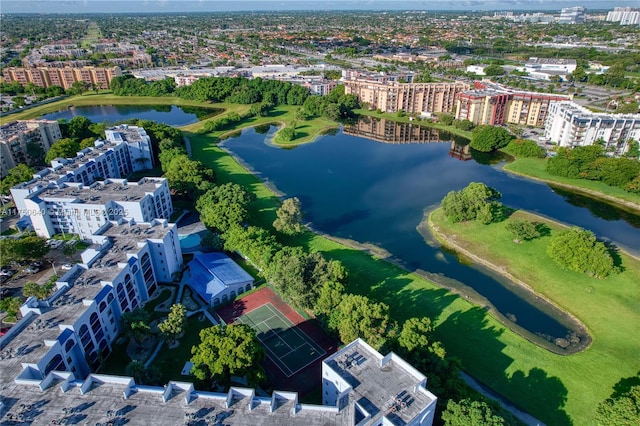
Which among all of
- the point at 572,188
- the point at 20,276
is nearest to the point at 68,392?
the point at 20,276

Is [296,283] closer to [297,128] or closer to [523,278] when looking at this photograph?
[523,278]

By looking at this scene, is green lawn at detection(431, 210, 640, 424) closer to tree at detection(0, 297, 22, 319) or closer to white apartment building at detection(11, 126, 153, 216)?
tree at detection(0, 297, 22, 319)

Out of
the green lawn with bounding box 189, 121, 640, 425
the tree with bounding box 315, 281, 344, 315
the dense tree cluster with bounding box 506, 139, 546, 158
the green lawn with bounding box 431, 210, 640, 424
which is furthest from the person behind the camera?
the dense tree cluster with bounding box 506, 139, 546, 158

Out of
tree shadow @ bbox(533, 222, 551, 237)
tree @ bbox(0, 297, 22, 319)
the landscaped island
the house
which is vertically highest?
tree @ bbox(0, 297, 22, 319)

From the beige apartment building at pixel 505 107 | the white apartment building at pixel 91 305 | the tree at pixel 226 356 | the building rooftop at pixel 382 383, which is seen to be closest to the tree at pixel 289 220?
the white apartment building at pixel 91 305

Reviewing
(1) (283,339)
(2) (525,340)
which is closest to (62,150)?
(1) (283,339)

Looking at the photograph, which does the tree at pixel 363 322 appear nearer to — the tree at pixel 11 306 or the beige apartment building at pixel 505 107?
the tree at pixel 11 306

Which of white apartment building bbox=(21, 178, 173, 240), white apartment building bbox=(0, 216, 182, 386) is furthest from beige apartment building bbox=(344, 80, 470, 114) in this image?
white apartment building bbox=(0, 216, 182, 386)
